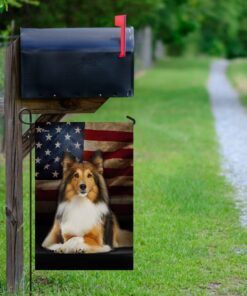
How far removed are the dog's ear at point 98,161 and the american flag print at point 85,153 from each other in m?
0.03

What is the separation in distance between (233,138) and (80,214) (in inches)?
469

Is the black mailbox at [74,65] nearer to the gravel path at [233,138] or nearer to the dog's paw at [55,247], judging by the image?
the dog's paw at [55,247]

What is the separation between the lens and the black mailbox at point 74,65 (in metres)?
5.75

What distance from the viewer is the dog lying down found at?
19.1ft

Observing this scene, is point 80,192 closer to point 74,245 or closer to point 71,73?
point 74,245

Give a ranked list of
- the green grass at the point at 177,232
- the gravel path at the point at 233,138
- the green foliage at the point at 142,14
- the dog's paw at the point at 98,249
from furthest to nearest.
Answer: the green foliage at the point at 142,14
the gravel path at the point at 233,138
the green grass at the point at 177,232
the dog's paw at the point at 98,249

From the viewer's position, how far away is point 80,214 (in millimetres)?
5859

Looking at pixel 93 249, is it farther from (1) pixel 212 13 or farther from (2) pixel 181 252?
(1) pixel 212 13

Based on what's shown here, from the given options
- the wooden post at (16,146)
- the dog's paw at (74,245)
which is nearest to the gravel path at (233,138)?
the dog's paw at (74,245)

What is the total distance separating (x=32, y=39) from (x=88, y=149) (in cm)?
78

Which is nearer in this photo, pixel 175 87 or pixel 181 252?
pixel 181 252

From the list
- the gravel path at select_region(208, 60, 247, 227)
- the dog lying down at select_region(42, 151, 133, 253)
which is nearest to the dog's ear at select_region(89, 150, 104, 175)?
the dog lying down at select_region(42, 151, 133, 253)

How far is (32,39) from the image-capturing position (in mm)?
5742

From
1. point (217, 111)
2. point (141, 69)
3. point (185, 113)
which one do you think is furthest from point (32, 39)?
point (141, 69)
